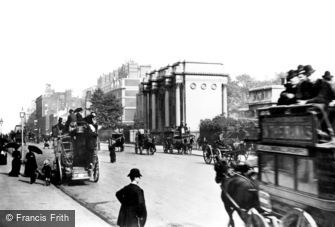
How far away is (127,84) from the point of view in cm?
5331

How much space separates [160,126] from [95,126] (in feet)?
113

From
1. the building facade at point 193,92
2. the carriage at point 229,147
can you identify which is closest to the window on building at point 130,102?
the building facade at point 193,92

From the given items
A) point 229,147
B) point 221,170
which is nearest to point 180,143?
point 229,147

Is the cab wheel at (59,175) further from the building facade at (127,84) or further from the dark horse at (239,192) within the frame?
the building facade at (127,84)

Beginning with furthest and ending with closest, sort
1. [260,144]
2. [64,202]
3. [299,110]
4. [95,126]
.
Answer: [95,126], [64,202], [260,144], [299,110]

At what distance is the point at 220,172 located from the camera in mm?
6320

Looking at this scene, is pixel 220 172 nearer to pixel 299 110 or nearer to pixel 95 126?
pixel 299 110

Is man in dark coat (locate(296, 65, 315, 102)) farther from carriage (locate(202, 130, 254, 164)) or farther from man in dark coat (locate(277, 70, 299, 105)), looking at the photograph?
carriage (locate(202, 130, 254, 164))

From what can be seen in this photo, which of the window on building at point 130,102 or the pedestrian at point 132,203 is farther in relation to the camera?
Result: the window on building at point 130,102

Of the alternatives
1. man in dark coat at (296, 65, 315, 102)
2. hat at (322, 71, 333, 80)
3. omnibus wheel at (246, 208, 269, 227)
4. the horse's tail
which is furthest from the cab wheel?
hat at (322, 71, 333, 80)

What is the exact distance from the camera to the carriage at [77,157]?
1138 centimetres

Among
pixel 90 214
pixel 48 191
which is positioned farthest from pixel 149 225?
pixel 48 191

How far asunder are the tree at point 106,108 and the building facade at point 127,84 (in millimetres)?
1288

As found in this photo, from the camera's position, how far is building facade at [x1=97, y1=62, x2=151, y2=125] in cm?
4664
